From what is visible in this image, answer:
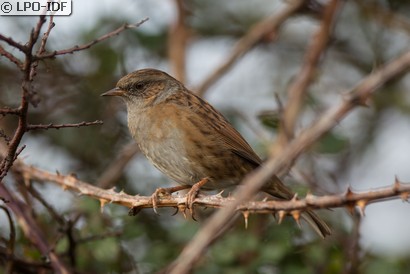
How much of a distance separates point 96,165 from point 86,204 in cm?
174

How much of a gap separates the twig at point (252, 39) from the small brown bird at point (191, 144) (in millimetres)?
869

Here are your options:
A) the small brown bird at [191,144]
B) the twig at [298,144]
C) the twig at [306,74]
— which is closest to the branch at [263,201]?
the twig at [298,144]

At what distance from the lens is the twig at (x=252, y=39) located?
625 cm

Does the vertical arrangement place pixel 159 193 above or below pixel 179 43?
below

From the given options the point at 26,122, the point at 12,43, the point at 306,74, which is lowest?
the point at 26,122

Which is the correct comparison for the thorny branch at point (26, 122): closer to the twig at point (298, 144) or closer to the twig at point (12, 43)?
the twig at point (12, 43)

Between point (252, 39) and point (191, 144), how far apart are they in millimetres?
1745

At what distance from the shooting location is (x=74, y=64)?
6.49 meters

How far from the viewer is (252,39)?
6.29m

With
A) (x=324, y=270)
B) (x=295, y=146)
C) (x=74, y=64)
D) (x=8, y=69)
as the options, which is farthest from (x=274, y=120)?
(x=295, y=146)

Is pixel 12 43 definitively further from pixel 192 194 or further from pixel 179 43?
pixel 179 43

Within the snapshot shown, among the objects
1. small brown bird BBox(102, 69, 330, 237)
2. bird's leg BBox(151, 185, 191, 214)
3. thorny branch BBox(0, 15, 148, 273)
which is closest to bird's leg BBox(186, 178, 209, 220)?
small brown bird BBox(102, 69, 330, 237)

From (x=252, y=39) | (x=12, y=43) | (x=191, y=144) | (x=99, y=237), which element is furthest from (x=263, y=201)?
(x=252, y=39)

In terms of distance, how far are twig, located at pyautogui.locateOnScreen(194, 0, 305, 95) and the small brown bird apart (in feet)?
2.85
